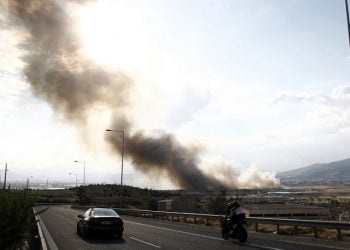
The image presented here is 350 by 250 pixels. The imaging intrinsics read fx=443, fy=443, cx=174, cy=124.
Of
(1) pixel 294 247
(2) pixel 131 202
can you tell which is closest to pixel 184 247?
(1) pixel 294 247

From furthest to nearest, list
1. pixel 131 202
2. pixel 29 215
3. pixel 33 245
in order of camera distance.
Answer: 1. pixel 131 202
2. pixel 33 245
3. pixel 29 215

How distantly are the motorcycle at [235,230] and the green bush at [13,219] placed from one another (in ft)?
31.3

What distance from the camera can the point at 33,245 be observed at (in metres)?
11.9

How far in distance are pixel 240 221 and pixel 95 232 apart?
638 centimetres

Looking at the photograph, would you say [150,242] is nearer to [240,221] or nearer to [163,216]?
[240,221]

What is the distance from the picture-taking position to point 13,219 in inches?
332

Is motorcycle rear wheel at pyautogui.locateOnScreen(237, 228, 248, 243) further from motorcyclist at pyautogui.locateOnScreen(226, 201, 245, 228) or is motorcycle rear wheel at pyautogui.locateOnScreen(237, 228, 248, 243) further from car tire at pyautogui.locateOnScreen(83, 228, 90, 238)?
car tire at pyautogui.locateOnScreen(83, 228, 90, 238)

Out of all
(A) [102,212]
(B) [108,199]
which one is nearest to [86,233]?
(A) [102,212]

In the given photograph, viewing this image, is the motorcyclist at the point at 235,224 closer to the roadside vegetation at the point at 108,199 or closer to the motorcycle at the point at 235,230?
the motorcycle at the point at 235,230

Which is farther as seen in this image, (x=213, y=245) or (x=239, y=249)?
(x=213, y=245)

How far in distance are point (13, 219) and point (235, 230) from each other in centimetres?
1078

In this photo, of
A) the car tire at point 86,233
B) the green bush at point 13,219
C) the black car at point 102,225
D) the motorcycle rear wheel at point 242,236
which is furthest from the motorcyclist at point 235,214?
the green bush at point 13,219

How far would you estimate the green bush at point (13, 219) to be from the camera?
25.4 feet

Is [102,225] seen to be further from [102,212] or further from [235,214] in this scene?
[235,214]
